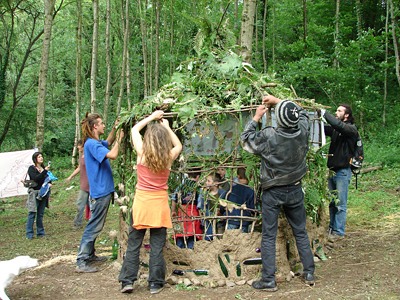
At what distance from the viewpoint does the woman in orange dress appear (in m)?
3.57

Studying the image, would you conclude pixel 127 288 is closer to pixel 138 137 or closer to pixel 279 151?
pixel 138 137

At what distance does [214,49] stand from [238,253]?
115 inches

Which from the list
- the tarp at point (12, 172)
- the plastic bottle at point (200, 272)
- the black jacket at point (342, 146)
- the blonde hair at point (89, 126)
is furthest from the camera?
the tarp at point (12, 172)

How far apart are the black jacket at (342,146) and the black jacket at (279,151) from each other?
5.28 ft

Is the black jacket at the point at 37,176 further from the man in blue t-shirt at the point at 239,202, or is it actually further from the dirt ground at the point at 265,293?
the man in blue t-shirt at the point at 239,202

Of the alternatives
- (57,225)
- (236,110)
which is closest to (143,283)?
(236,110)

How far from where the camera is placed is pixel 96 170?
4438 mm

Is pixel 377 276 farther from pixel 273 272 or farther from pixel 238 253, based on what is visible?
pixel 238 253

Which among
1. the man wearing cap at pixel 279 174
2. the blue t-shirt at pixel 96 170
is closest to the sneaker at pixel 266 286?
the man wearing cap at pixel 279 174

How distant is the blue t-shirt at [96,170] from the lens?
4.37 metres

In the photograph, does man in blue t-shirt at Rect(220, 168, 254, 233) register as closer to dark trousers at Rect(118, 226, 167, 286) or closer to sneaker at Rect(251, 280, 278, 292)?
sneaker at Rect(251, 280, 278, 292)

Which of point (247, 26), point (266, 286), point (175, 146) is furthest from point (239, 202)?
point (247, 26)

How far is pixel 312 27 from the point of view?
645 inches

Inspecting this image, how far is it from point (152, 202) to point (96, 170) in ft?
4.00
